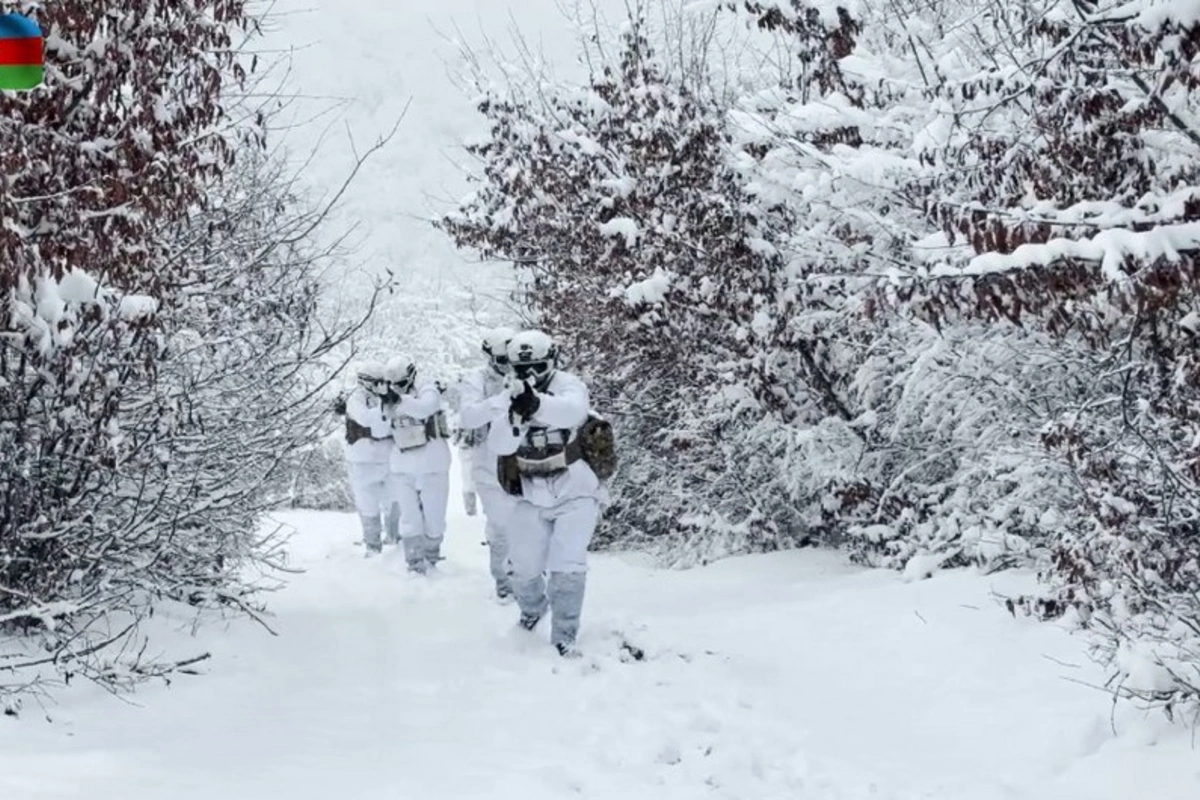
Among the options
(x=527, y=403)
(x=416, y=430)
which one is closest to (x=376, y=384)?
(x=416, y=430)

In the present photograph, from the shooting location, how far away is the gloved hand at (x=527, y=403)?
779 centimetres

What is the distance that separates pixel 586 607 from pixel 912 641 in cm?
284

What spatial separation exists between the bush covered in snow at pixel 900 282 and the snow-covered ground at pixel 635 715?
0.47m

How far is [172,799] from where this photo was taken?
442cm

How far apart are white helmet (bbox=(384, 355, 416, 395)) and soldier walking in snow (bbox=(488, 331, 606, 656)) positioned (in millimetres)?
4021

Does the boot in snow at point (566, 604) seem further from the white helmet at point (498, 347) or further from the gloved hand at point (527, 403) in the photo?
the white helmet at point (498, 347)

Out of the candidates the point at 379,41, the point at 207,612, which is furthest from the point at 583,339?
the point at 379,41

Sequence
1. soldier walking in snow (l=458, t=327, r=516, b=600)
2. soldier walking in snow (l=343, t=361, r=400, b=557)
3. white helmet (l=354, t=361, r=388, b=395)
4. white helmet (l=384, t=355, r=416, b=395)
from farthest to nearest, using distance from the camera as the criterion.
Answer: soldier walking in snow (l=343, t=361, r=400, b=557), white helmet (l=354, t=361, r=388, b=395), white helmet (l=384, t=355, r=416, b=395), soldier walking in snow (l=458, t=327, r=516, b=600)

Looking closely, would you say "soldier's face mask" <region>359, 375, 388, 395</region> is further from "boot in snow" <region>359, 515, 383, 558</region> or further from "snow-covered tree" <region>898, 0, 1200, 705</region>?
"snow-covered tree" <region>898, 0, 1200, 705</region>

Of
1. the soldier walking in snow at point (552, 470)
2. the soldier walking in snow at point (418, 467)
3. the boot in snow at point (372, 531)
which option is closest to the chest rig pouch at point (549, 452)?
the soldier walking in snow at point (552, 470)

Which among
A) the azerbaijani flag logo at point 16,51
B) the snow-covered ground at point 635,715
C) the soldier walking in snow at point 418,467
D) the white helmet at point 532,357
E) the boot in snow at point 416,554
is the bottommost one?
the snow-covered ground at point 635,715

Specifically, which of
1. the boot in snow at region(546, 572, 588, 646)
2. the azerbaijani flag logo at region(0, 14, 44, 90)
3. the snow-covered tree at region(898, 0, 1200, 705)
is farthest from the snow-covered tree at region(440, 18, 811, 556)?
the azerbaijani flag logo at region(0, 14, 44, 90)

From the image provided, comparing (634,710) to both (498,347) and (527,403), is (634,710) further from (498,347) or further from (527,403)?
(498,347)

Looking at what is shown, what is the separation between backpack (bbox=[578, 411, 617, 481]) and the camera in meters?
7.97
